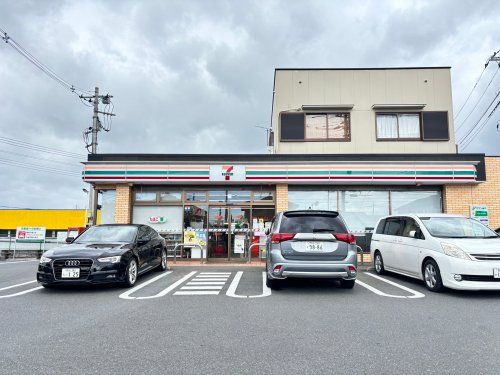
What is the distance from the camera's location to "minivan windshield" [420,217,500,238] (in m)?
7.99

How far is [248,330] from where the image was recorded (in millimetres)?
4812

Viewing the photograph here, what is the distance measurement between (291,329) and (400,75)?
14.8 meters

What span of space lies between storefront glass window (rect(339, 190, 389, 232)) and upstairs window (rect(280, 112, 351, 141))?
281 cm

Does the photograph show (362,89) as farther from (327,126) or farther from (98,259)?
(98,259)

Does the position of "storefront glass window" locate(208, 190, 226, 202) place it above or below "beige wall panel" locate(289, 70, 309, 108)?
below

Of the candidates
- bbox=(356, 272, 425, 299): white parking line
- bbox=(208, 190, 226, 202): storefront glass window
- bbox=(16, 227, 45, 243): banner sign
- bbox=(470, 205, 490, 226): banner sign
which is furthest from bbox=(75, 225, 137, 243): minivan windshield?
bbox=(470, 205, 490, 226): banner sign

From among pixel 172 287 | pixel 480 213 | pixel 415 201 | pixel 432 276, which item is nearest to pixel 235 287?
pixel 172 287

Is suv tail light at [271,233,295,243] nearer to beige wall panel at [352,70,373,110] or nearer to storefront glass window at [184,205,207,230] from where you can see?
storefront glass window at [184,205,207,230]

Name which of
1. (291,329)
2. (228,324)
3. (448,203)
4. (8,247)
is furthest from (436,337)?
(8,247)

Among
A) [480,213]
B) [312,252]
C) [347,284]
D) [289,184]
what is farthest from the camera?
[289,184]

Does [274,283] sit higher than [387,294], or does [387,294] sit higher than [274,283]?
[274,283]

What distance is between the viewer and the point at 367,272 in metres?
10.7

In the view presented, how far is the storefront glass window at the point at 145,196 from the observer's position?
569 inches

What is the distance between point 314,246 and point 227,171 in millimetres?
7152
